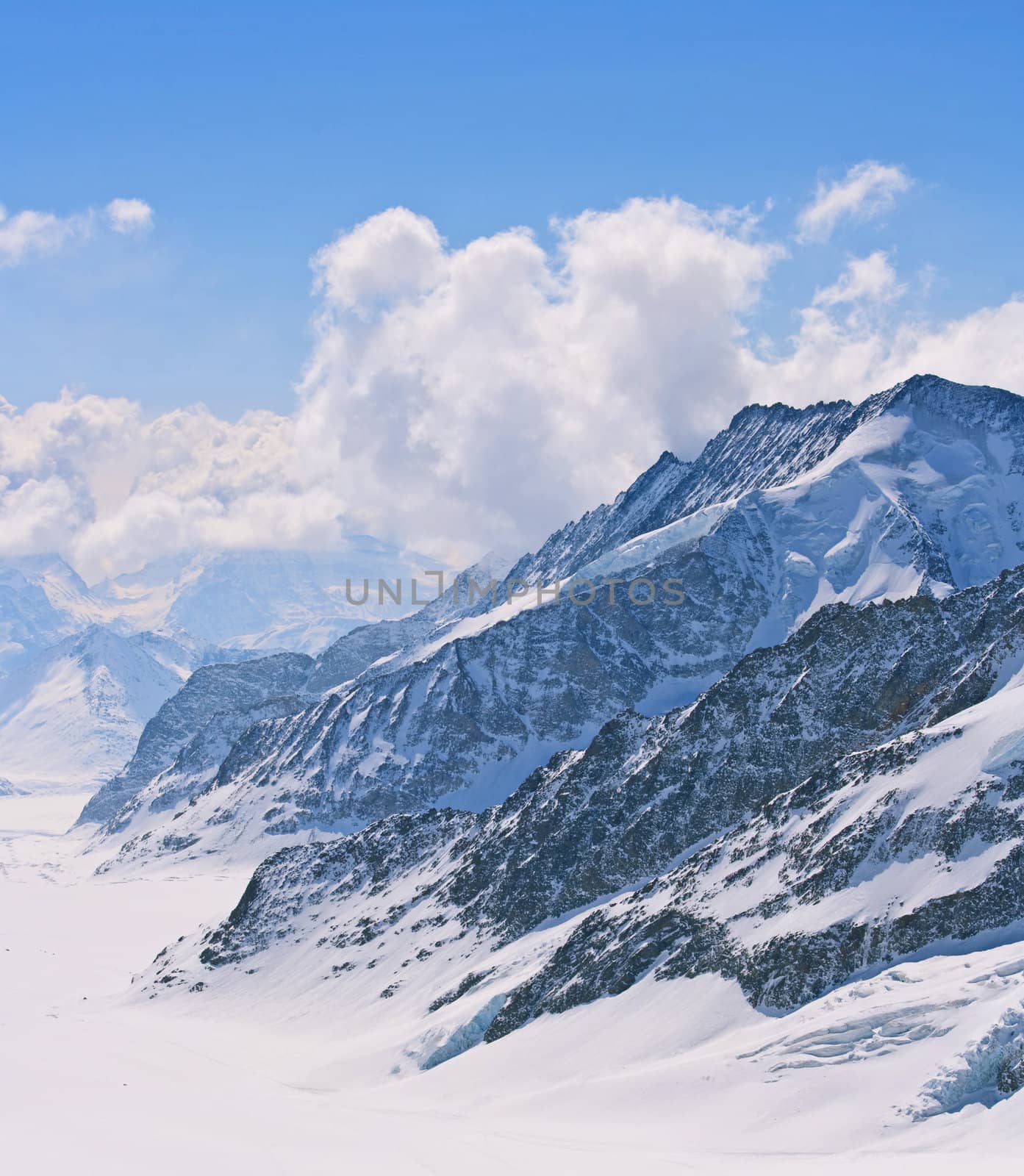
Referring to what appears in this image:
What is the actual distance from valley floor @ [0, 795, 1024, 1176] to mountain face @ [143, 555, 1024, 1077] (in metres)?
2.69

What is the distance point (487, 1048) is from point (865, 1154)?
168ft

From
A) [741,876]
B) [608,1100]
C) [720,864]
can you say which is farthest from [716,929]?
[608,1100]

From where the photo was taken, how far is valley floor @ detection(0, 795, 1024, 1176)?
2830 inches

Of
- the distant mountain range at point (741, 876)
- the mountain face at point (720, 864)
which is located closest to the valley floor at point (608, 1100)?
the distant mountain range at point (741, 876)

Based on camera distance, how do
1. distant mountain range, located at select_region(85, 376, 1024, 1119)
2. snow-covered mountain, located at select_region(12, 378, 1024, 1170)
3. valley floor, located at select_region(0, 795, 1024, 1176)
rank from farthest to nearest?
distant mountain range, located at select_region(85, 376, 1024, 1119)
snow-covered mountain, located at select_region(12, 378, 1024, 1170)
valley floor, located at select_region(0, 795, 1024, 1176)

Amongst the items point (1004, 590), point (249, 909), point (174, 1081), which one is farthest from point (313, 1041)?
point (1004, 590)

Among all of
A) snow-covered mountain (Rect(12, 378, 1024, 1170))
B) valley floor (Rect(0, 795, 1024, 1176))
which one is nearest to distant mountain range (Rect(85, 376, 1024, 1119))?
snow-covered mountain (Rect(12, 378, 1024, 1170))

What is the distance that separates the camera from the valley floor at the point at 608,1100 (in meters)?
71.9

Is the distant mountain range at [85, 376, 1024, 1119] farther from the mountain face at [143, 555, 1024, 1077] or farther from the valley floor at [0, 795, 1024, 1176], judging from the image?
the valley floor at [0, 795, 1024, 1176]

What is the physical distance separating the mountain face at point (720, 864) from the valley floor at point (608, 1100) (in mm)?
2693

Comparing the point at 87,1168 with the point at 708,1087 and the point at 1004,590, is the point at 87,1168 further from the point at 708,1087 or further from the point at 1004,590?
the point at 1004,590

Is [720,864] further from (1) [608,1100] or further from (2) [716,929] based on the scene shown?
(1) [608,1100]

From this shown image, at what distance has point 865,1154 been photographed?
226 ft

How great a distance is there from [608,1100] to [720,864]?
31753mm
